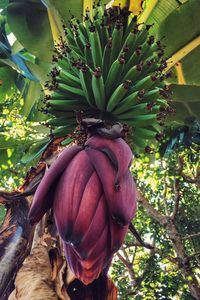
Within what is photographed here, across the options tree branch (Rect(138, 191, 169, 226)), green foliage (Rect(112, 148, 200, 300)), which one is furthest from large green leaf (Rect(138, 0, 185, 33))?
tree branch (Rect(138, 191, 169, 226))

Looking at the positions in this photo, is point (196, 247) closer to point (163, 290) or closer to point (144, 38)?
point (163, 290)

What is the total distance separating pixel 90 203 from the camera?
1073mm

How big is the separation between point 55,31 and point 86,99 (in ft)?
2.51

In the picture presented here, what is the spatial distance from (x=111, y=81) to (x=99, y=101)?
101 mm

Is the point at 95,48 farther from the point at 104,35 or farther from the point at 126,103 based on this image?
the point at 126,103

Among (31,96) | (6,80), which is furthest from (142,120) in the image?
(6,80)

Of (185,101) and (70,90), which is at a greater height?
(70,90)

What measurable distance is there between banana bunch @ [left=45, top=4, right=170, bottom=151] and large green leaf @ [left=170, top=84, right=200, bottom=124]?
709mm

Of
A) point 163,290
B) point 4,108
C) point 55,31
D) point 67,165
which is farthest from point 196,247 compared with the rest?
point 67,165

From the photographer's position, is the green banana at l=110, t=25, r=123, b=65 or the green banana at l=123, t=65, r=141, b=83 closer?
the green banana at l=123, t=65, r=141, b=83

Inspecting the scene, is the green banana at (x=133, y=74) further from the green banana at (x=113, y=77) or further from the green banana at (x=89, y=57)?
the green banana at (x=89, y=57)

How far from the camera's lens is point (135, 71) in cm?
152

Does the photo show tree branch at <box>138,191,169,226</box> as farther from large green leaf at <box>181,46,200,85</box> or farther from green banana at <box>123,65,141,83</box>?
green banana at <box>123,65,141,83</box>

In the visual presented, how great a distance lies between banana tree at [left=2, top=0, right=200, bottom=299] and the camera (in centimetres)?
109
